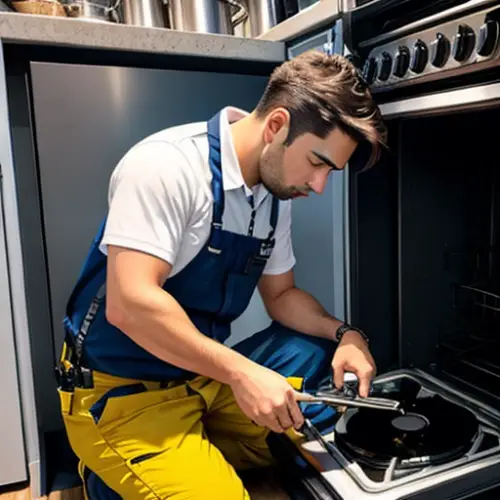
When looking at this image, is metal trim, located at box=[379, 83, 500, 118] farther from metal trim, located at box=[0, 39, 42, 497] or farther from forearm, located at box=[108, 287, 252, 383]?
metal trim, located at box=[0, 39, 42, 497]

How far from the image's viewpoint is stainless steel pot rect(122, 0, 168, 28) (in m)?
1.50

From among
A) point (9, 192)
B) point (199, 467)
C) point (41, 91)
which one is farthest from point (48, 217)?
point (199, 467)

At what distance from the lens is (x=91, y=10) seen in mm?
1383

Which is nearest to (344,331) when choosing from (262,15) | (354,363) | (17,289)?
(354,363)

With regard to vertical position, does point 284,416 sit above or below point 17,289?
below

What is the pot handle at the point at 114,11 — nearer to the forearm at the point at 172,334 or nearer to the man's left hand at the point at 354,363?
the forearm at the point at 172,334

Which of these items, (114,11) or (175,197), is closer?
(175,197)

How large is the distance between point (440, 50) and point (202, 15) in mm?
874

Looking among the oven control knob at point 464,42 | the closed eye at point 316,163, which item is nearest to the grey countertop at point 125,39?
the closed eye at point 316,163

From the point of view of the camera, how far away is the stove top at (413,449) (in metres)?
0.83

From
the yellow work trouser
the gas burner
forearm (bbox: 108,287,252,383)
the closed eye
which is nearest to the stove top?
the gas burner

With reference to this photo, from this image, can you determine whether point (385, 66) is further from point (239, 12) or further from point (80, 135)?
point (239, 12)

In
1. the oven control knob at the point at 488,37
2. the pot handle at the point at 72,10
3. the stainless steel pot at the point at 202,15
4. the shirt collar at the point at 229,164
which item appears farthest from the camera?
the stainless steel pot at the point at 202,15

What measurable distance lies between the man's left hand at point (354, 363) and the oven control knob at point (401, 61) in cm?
49
